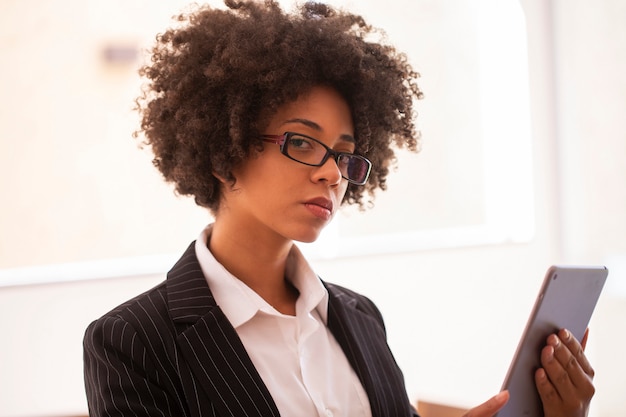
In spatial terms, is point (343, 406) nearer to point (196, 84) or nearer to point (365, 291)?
point (196, 84)

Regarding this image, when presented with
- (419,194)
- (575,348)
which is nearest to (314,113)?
(575,348)

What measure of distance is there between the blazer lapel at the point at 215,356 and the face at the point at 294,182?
21cm

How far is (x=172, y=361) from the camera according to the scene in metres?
1.43

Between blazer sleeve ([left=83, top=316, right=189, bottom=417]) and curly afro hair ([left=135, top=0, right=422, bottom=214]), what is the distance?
441 millimetres

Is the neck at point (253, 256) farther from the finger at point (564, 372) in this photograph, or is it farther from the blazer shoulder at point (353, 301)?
the finger at point (564, 372)

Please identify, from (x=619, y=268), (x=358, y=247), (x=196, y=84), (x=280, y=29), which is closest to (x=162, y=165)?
(x=196, y=84)

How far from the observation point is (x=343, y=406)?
160cm

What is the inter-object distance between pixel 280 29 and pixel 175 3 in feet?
6.31

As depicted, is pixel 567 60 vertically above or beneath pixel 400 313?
above

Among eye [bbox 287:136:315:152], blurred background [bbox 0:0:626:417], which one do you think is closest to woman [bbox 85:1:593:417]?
eye [bbox 287:136:315:152]

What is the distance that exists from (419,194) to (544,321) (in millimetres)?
2449

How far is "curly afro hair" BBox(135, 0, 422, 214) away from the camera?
1627 mm

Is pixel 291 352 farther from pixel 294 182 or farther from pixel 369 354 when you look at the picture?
pixel 294 182

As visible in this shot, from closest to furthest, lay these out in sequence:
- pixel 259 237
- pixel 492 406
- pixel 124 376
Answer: pixel 124 376 < pixel 492 406 < pixel 259 237
